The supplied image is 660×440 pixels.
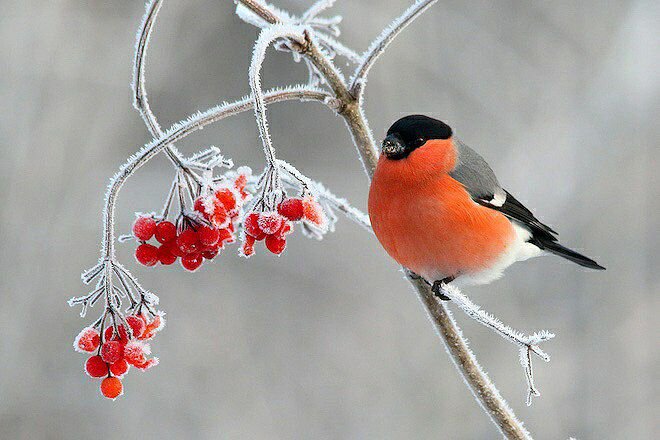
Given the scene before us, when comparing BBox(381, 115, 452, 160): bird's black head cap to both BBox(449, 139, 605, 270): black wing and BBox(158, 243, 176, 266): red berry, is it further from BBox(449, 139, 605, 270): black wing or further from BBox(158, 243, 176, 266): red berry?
BBox(158, 243, 176, 266): red berry

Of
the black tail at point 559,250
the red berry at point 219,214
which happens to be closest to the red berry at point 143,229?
the red berry at point 219,214

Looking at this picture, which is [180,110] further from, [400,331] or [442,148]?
[442,148]

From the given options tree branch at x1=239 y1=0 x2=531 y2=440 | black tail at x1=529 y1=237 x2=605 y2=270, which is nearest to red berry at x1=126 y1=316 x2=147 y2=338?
tree branch at x1=239 y1=0 x2=531 y2=440

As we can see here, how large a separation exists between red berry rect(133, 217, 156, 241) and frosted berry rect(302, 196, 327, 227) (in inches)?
8.6

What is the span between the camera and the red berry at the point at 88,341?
1.04 m

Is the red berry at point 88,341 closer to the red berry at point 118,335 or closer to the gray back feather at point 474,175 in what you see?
the red berry at point 118,335

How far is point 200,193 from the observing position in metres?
1.07

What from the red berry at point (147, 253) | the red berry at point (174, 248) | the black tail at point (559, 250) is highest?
the black tail at point (559, 250)

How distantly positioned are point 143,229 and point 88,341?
6.6 inches

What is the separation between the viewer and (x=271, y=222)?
1.01 metres

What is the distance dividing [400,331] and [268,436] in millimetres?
1027

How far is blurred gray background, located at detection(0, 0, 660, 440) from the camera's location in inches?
158

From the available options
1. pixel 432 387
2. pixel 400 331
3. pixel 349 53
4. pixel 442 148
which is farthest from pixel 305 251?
pixel 349 53

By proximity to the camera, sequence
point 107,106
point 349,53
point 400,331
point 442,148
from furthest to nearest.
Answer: point 400,331, point 107,106, point 442,148, point 349,53
